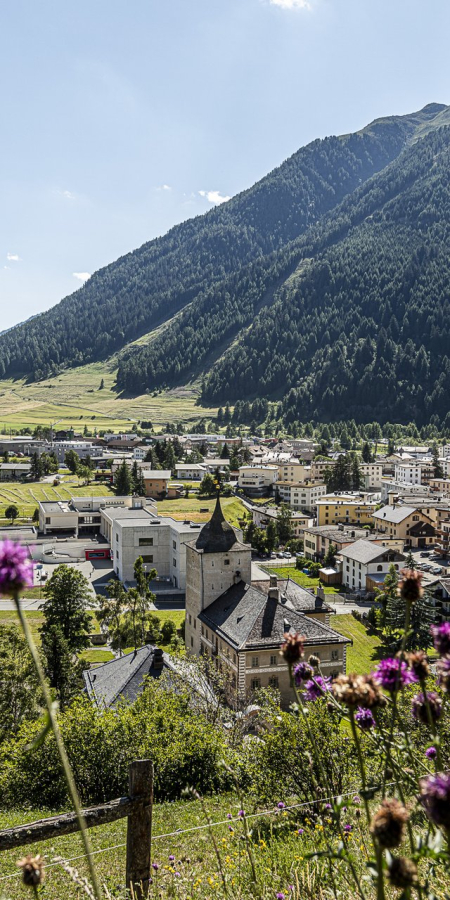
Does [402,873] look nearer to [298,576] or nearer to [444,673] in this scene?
[444,673]

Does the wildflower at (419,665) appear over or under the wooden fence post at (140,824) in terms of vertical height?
over

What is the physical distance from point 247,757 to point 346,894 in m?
13.3

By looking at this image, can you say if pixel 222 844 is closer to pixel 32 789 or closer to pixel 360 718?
pixel 360 718

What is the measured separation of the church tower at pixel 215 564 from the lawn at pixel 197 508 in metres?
49.1

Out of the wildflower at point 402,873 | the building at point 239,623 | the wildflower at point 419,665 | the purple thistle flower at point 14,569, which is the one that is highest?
the purple thistle flower at point 14,569

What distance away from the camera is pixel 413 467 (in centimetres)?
12888

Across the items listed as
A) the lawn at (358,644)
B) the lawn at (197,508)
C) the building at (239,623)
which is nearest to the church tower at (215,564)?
the building at (239,623)

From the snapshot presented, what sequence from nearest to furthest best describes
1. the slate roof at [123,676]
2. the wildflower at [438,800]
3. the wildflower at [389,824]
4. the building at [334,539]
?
the wildflower at [438,800]
the wildflower at [389,824]
the slate roof at [123,676]
the building at [334,539]

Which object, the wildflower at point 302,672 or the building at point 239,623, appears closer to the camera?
the wildflower at point 302,672

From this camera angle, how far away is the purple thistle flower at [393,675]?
290 centimetres

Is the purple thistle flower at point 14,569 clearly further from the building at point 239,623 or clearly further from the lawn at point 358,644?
the lawn at point 358,644

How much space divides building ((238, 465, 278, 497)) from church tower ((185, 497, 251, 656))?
272ft

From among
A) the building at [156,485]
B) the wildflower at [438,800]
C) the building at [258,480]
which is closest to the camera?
the wildflower at [438,800]

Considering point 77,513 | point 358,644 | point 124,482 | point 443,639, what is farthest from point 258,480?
point 443,639
